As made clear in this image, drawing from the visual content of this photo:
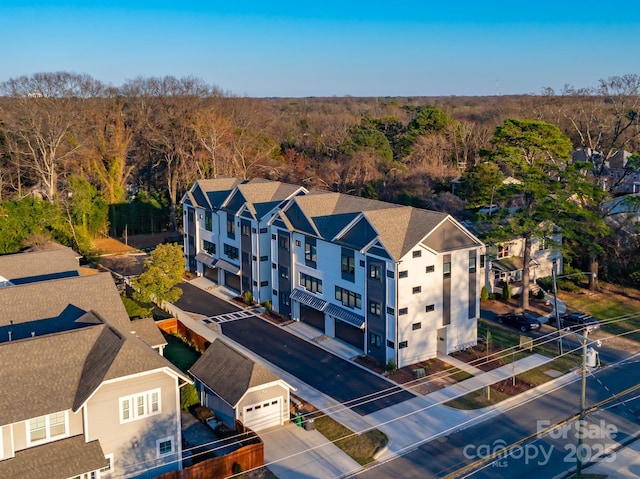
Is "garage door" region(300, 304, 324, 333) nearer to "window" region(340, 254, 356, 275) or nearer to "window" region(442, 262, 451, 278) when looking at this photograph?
"window" region(340, 254, 356, 275)

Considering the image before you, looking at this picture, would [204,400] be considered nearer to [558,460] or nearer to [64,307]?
[64,307]

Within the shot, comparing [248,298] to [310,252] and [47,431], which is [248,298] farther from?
[47,431]

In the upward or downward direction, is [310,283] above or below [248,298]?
above

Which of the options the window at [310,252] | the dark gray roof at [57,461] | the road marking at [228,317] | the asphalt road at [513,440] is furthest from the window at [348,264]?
the dark gray roof at [57,461]

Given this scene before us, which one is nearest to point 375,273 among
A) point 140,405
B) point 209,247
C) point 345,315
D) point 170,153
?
point 345,315

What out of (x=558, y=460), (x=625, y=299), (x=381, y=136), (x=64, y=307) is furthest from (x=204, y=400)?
(x=381, y=136)

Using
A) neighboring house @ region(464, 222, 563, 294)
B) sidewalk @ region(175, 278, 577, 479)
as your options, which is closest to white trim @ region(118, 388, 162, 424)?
sidewalk @ region(175, 278, 577, 479)
